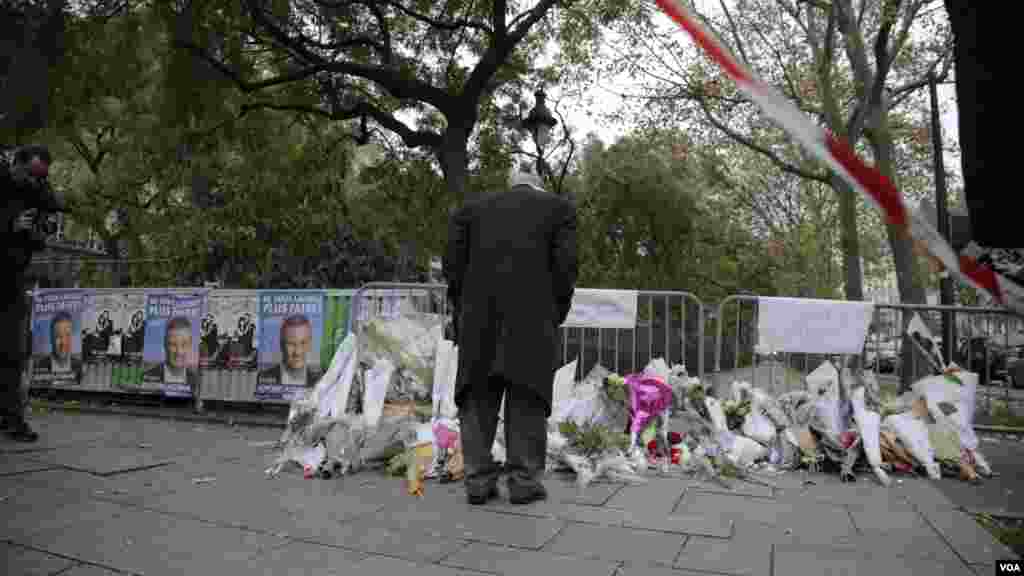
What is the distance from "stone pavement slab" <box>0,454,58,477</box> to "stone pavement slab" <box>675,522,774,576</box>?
12.8 ft

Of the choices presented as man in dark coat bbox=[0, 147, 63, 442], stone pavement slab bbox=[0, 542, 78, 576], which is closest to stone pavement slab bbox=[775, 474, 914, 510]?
stone pavement slab bbox=[0, 542, 78, 576]

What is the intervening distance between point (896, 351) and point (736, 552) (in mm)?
4243

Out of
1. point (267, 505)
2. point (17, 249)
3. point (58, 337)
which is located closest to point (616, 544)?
point (267, 505)

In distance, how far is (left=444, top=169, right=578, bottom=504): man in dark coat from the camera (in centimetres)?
378

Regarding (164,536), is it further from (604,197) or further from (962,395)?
(604,197)

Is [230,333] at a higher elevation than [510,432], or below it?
higher

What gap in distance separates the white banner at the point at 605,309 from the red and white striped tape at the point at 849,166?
14.9 ft

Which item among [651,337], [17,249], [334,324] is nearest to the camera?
[17,249]

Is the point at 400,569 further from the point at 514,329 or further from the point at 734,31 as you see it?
the point at 734,31

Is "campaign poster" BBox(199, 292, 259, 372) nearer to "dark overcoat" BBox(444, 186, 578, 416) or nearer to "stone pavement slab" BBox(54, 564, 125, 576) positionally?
"dark overcoat" BBox(444, 186, 578, 416)

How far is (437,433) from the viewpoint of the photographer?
4660 millimetres

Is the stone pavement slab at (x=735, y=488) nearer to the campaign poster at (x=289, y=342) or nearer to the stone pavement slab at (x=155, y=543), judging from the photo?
the stone pavement slab at (x=155, y=543)

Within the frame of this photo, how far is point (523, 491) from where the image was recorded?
372 centimetres

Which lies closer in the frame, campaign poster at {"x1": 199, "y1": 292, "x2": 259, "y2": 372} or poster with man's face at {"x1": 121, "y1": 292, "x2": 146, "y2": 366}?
campaign poster at {"x1": 199, "y1": 292, "x2": 259, "y2": 372}
